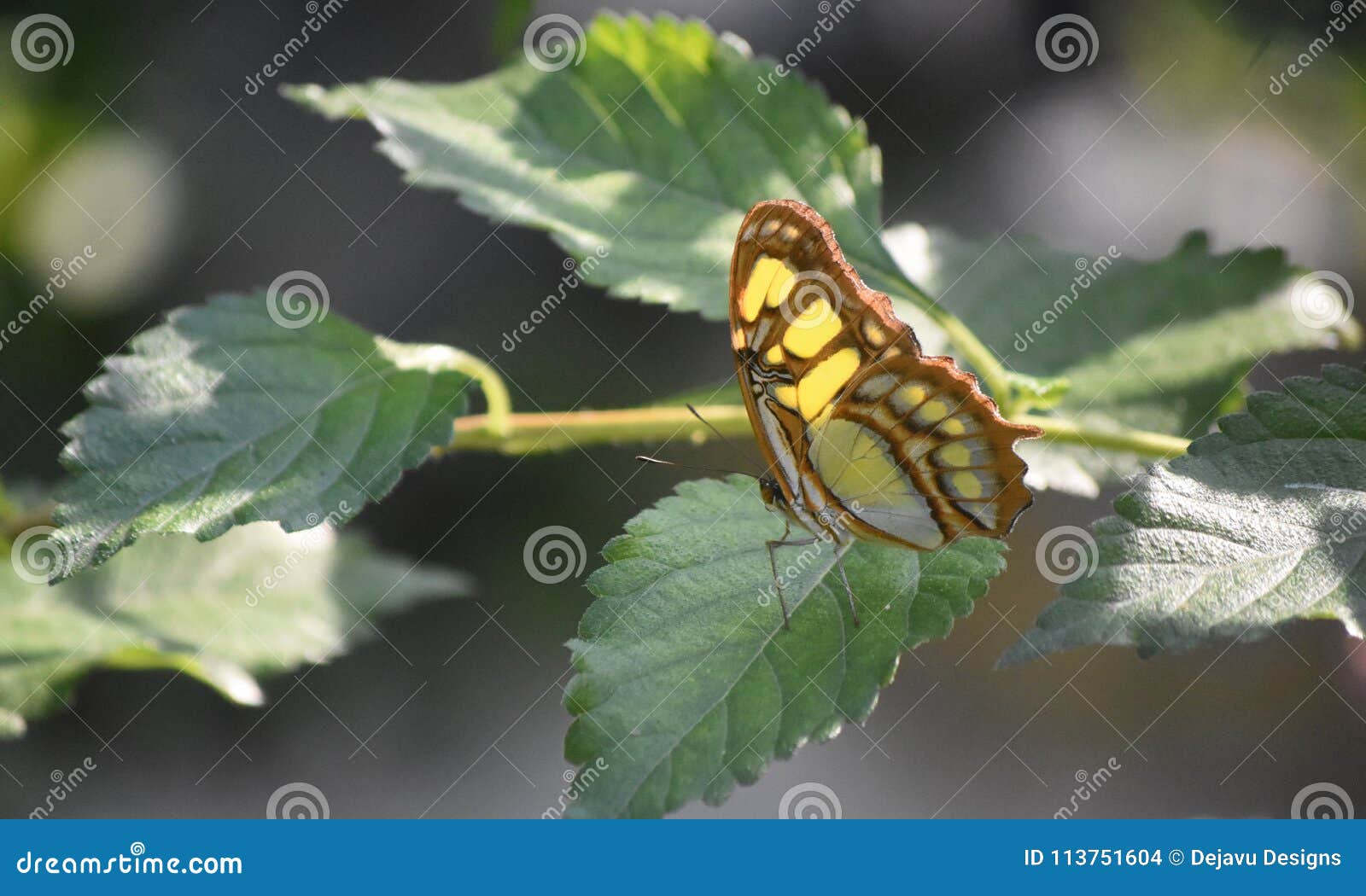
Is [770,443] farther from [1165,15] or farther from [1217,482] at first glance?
[1165,15]

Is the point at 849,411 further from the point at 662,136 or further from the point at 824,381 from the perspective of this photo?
the point at 662,136

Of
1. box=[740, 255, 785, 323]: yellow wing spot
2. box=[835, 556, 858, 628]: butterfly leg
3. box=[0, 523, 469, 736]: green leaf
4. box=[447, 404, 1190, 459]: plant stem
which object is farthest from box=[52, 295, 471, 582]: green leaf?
box=[835, 556, 858, 628]: butterfly leg

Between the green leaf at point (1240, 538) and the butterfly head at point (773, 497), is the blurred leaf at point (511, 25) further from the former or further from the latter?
the green leaf at point (1240, 538)

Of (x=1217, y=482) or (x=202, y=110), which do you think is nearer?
(x=1217, y=482)

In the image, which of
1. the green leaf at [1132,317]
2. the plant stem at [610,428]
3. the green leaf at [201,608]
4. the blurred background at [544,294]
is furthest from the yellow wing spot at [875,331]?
the blurred background at [544,294]

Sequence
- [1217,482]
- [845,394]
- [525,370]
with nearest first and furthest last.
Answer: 1. [1217,482]
2. [845,394]
3. [525,370]

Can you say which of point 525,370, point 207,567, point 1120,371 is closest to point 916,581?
point 1120,371

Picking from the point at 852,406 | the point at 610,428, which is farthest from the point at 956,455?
the point at 610,428
